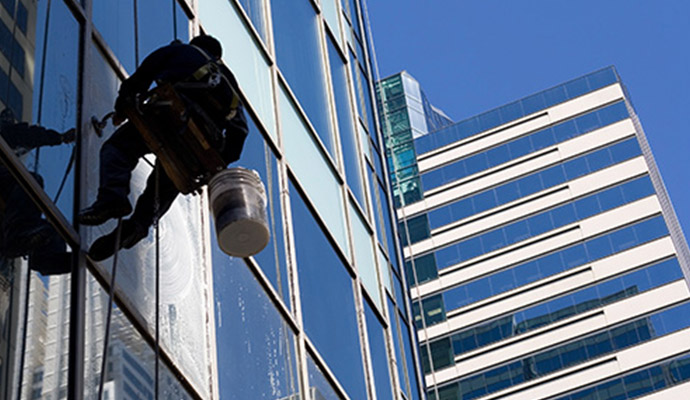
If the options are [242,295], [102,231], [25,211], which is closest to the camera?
[25,211]

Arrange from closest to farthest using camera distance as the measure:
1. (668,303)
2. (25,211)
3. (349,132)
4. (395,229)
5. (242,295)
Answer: (25,211), (242,295), (349,132), (395,229), (668,303)

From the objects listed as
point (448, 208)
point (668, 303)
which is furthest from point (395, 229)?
point (448, 208)

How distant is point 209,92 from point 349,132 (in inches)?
350

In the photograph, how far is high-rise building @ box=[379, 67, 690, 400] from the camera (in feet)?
220

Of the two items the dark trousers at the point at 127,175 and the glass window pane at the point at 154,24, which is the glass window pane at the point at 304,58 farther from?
the dark trousers at the point at 127,175

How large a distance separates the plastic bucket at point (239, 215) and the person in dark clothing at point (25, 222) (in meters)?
0.90

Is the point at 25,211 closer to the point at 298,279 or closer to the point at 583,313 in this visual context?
the point at 298,279

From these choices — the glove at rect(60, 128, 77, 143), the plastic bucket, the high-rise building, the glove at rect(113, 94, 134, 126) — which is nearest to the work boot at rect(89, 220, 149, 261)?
the glove at rect(60, 128, 77, 143)

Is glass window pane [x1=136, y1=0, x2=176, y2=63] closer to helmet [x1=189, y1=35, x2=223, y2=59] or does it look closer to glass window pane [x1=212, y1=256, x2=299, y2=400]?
helmet [x1=189, y1=35, x2=223, y2=59]

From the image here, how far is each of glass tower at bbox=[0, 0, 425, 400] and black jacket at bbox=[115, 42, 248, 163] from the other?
0.57 m

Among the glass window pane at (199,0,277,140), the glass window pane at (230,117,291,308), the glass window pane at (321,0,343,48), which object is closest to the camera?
the glass window pane at (230,117,291,308)

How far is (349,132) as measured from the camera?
15.8 meters

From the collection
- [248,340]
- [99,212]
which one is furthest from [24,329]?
[248,340]

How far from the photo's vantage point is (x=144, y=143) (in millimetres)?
7133
